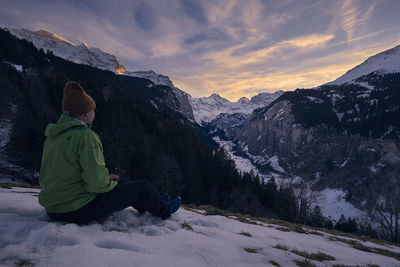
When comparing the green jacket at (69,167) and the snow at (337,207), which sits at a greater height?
the green jacket at (69,167)

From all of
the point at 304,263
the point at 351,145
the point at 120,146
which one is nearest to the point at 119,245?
the point at 304,263

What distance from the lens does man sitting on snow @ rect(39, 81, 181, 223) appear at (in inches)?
113

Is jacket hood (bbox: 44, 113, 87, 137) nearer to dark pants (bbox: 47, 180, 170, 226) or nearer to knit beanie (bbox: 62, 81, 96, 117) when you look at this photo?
knit beanie (bbox: 62, 81, 96, 117)

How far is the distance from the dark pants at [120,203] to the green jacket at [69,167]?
0.16 metres

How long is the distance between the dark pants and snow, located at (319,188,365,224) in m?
110

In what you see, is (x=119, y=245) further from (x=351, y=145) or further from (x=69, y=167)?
(x=351, y=145)

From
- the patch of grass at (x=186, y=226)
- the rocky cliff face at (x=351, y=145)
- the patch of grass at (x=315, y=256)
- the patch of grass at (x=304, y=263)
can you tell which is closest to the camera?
the patch of grass at (x=304, y=263)

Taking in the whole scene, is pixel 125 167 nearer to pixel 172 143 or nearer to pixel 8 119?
pixel 8 119

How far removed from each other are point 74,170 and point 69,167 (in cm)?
9

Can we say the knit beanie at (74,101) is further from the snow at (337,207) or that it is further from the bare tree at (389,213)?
the snow at (337,207)

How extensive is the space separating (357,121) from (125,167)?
227394 mm

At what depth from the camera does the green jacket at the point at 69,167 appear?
285 centimetres

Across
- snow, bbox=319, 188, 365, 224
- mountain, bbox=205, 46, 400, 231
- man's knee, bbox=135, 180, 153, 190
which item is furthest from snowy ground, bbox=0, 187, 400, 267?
mountain, bbox=205, 46, 400, 231

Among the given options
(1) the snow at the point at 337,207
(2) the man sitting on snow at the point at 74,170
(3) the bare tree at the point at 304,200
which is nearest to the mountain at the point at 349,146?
(1) the snow at the point at 337,207
